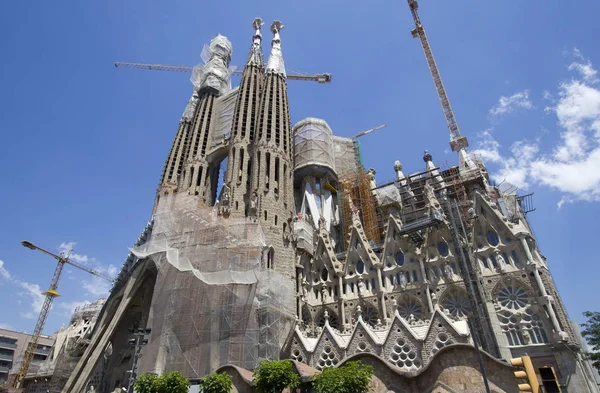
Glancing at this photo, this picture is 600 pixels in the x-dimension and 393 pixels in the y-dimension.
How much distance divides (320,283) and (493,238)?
42.0 feet

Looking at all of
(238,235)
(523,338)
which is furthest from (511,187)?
(238,235)

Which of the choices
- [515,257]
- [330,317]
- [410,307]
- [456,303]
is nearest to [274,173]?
[330,317]

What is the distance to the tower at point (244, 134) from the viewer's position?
103ft

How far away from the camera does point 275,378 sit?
16.8 meters

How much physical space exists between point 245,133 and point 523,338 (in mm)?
26685

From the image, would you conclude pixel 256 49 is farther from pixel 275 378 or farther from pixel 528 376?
pixel 528 376

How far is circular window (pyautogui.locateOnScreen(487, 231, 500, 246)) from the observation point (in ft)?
83.5

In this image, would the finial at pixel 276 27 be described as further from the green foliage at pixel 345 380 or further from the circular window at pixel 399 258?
the green foliage at pixel 345 380

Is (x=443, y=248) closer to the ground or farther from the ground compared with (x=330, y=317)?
farther from the ground

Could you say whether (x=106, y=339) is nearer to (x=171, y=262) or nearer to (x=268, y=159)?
(x=171, y=262)

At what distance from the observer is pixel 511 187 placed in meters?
32.0

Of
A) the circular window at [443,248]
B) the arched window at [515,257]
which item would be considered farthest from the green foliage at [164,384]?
the arched window at [515,257]

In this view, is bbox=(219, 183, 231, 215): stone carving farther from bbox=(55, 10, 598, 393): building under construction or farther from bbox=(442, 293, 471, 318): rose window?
bbox=(442, 293, 471, 318): rose window

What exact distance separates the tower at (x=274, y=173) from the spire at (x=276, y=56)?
0.11 metres
